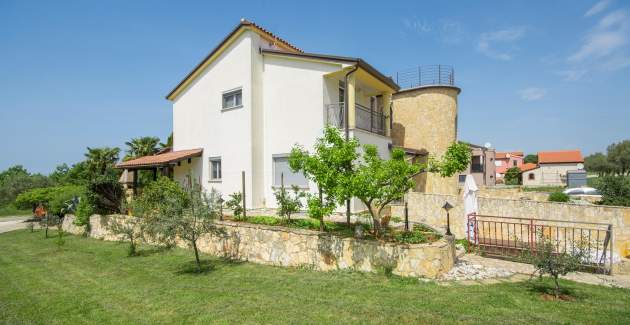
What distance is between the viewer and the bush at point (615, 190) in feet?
53.7

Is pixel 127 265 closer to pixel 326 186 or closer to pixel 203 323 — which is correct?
pixel 203 323

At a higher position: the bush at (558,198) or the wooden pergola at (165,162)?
the wooden pergola at (165,162)

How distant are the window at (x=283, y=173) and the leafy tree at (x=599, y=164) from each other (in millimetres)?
64935

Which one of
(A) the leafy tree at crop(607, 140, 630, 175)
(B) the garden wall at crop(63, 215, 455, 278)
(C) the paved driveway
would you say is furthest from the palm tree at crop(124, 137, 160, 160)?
(A) the leafy tree at crop(607, 140, 630, 175)

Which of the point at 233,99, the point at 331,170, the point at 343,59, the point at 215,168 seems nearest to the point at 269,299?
the point at 331,170

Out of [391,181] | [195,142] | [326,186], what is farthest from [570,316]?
[195,142]

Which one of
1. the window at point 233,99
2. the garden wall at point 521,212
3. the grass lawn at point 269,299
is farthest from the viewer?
the window at point 233,99

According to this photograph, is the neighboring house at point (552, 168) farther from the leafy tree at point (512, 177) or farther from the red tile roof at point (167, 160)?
the red tile roof at point (167, 160)

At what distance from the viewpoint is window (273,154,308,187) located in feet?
45.5

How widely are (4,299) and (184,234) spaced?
4.25 meters

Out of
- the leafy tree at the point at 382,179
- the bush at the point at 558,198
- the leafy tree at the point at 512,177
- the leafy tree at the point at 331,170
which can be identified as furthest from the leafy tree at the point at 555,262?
the leafy tree at the point at 512,177

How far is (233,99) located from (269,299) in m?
11.5

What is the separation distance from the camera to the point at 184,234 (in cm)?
889

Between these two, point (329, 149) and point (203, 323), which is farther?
point (329, 149)
